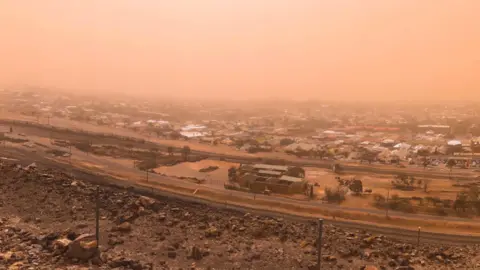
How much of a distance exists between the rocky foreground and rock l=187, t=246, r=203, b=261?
0.10ft

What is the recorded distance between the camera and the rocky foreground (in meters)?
10.0

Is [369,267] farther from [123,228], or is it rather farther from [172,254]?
[123,228]

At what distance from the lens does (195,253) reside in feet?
38.9

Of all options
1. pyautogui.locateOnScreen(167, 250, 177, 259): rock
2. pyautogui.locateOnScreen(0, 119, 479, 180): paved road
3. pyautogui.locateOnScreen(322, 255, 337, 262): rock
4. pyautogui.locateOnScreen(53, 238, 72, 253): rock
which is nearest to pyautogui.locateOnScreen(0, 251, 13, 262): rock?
pyautogui.locateOnScreen(53, 238, 72, 253): rock

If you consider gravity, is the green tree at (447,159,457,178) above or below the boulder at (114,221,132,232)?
below

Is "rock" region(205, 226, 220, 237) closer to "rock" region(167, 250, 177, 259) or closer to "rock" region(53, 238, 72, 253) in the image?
"rock" region(167, 250, 177, 259)

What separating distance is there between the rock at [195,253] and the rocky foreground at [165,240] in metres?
0.03

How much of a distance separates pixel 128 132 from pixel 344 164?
2992 centimetres

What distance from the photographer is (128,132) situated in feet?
169

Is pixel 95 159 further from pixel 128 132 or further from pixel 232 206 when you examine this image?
pixel 128 132

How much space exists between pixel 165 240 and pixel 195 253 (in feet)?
5.15

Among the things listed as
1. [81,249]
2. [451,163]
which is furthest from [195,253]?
[451,163]

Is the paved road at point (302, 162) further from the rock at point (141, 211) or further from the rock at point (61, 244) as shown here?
the rock at point (61, 244)

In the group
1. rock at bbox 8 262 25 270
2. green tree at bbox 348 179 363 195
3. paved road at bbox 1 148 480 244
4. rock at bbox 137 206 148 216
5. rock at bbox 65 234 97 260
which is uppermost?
rock at bbox 8 262 25 270
